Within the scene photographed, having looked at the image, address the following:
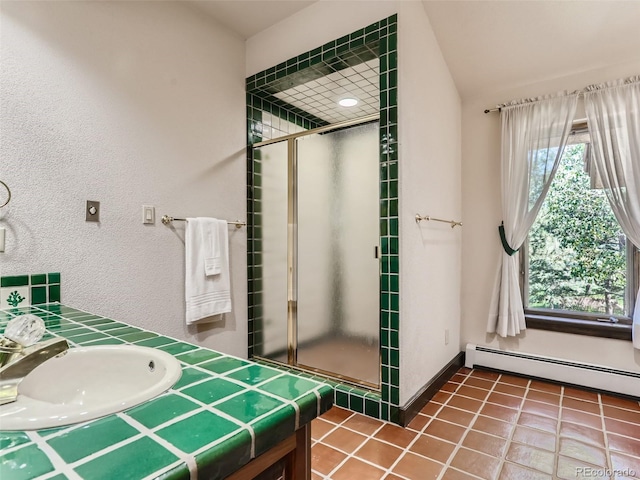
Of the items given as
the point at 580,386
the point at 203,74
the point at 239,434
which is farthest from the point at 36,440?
the point at 580,386

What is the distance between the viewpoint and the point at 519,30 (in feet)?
7.23

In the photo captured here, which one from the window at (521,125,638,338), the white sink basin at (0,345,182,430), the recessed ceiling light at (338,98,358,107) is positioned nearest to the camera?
the white sink basin at (0,345,182,430)

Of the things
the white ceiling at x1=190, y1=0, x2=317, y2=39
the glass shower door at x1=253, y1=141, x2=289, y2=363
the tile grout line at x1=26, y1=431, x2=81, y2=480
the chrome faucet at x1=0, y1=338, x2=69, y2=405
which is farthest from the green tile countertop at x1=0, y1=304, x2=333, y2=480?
the white ceiling at x1=190, y1=0, x2=317, y2=39

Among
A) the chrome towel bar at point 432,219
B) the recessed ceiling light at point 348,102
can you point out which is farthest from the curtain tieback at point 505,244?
the recessed ceiling light at point 348,102

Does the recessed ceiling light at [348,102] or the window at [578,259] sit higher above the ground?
the recessed ceiling light at [348,102]

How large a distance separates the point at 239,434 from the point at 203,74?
2.31 meters

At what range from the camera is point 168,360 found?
802mm

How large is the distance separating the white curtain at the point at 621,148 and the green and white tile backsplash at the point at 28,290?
3.20m

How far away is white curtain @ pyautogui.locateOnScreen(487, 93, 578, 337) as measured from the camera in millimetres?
2480

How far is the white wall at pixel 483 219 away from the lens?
261 cm

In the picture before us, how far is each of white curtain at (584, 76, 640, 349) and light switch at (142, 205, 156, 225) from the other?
2.83 meters

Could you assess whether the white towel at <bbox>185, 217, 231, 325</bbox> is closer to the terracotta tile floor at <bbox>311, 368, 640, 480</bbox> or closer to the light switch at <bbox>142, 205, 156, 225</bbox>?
the light switch at <bbox>142, 205, 156, 225</bbox>

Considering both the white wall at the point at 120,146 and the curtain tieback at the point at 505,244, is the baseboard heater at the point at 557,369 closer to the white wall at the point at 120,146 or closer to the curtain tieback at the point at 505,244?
the curtain tieback at the point at 505,244

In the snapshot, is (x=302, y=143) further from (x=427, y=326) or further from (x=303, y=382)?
(x=303, y=382)
